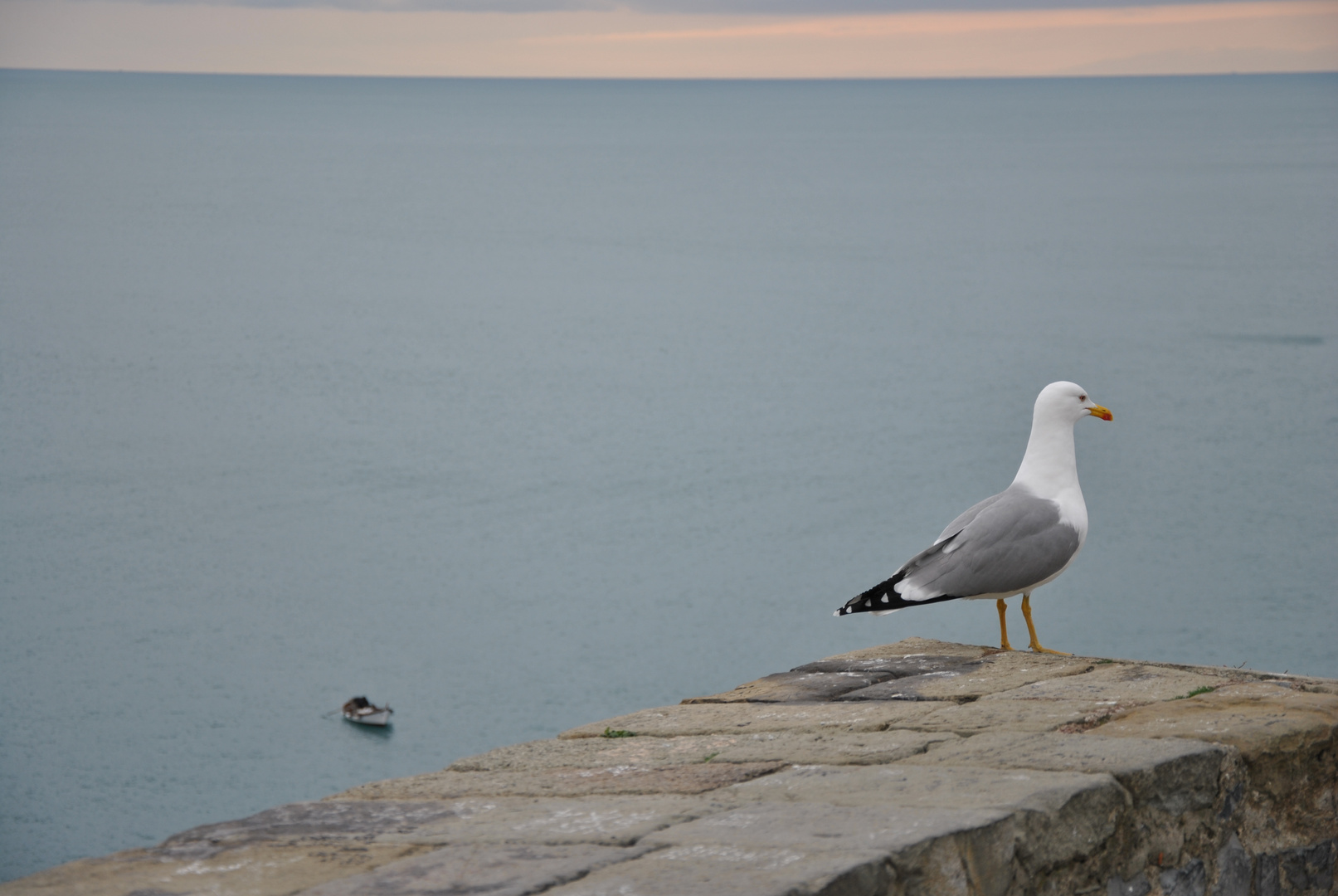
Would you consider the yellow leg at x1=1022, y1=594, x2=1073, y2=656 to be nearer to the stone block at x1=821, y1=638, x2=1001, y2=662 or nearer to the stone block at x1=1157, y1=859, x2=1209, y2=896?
the stone block at x1=821, y1=638, x2=1001, y2=662

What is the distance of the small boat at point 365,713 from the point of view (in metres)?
45.5

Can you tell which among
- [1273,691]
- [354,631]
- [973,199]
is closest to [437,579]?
[354,631]

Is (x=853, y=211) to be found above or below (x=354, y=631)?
above

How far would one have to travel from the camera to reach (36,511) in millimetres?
65938

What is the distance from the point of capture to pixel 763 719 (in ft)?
17.4

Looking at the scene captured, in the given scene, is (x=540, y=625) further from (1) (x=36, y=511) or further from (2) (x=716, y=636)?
(1) (x=36, y=511)

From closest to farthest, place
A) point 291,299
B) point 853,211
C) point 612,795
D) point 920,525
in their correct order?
point 612,795
point 920,525
point 291,299
point 853,211

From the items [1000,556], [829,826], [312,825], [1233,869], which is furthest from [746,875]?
[1000,556]

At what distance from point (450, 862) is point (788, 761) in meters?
1.39

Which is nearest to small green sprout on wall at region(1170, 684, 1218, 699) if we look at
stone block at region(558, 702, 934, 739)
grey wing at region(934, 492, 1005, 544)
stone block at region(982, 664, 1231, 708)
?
stone block at region(982, 664, 1231, 708)

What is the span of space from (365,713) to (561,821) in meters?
43.6

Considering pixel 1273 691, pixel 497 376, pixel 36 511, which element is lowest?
pixel 1273 691

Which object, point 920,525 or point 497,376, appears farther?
point 497,376

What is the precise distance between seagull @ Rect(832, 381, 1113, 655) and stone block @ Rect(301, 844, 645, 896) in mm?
3660
